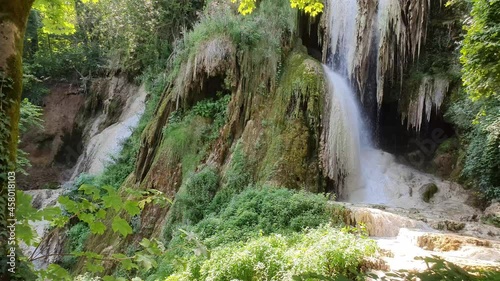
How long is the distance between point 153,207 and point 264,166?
315 centimetres

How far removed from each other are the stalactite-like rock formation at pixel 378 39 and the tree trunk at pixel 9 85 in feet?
31.7

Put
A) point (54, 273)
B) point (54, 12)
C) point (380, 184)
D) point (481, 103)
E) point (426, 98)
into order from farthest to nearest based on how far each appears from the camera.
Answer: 1. point (426, 98)
2. point (380, 184)
3. point (481, 103)
4. point (54, 12)
5. point (54, 273)

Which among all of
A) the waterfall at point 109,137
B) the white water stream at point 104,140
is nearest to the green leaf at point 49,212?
the white water stream at point 104,140

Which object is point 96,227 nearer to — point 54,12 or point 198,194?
point 54,12

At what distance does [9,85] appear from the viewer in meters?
1.78

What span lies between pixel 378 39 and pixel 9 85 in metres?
10.7

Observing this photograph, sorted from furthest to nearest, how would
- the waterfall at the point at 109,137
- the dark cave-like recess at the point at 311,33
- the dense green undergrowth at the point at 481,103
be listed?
the waterfall at the point at 109,137
the dark cave-like recess at the point at 311,33
the dense green undergrowth at the point at 481,103

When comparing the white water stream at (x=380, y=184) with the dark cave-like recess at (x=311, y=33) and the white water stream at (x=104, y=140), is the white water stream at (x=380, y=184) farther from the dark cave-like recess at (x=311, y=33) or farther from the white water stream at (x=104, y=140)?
the white water stream at (x=104, y=140)

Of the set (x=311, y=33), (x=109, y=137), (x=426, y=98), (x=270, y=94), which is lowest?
(x=109, y=137)

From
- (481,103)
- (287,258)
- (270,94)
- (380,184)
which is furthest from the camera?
(380,184)

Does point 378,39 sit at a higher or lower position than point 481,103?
higher

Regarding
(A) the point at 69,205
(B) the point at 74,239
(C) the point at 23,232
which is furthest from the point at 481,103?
(B) the point at 74,239

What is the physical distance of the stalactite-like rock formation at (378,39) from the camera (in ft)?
33.7

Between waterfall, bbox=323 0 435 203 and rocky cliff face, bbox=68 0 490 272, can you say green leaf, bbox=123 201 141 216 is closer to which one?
rocky cliff face, bbox=68 0 490 272
